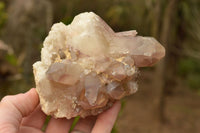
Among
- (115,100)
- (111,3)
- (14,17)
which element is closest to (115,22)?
(111,3)

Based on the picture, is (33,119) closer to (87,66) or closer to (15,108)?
(15,108)

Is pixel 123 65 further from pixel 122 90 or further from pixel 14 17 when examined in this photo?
pixel 14 17

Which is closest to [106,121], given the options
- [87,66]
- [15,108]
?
[87,66]

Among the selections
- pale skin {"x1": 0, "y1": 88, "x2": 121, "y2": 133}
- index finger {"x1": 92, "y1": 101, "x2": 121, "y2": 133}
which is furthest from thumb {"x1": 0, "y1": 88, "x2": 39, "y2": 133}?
index finger {"x1": 92, "y1": 101, "x2": 121, "y2": 133}

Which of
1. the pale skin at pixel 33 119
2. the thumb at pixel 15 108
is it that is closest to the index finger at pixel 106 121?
the pale skin at pixel 33 119

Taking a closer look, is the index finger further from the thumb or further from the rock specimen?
the thumb
